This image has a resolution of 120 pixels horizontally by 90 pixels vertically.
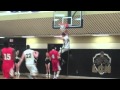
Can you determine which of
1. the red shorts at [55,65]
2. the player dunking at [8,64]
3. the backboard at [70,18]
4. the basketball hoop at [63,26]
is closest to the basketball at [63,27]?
the basketball hoop at [63,26]

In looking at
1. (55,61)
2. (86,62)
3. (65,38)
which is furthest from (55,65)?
(86,62)

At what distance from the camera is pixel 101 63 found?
15727 mm

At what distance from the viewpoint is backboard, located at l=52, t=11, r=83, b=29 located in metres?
15.1

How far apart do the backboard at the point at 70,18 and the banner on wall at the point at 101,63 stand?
2115 millimetres

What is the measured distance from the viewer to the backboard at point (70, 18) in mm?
15148

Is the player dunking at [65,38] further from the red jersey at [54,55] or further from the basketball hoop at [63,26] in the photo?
the red jersey at [54,55]

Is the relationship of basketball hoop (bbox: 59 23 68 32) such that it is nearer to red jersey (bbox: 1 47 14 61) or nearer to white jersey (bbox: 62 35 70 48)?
white jersey (bbox: 62 35 70 48)

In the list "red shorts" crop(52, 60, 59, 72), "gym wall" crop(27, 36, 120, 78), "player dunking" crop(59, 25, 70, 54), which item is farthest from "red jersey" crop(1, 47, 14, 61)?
"gym wall" crop(27, 36, 120, 78)

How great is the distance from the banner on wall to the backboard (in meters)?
2.11
